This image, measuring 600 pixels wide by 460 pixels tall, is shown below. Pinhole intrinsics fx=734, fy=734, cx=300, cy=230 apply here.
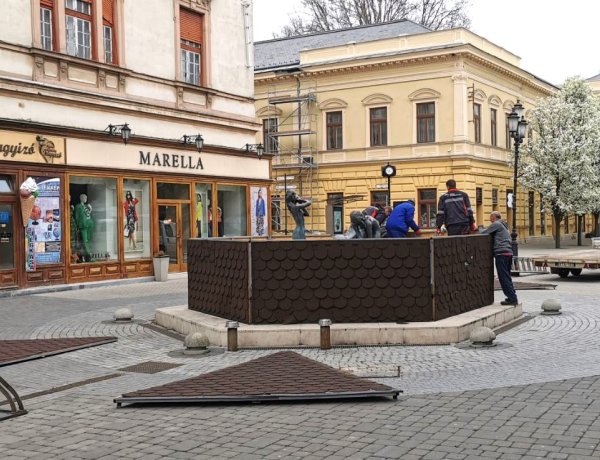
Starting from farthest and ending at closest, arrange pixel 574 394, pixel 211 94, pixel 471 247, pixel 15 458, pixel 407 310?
1. pixel 211 94
2. pixel 471 247
3. pixel 407 310
4. pixel 574 394
5. pixel 15 458

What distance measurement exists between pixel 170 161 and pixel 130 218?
241 cm

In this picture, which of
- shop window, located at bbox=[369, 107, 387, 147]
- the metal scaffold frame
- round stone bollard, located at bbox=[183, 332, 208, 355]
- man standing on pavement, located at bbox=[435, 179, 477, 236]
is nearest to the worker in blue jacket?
man standing on pavement, located at bbox=[435, 179, 477, 236]

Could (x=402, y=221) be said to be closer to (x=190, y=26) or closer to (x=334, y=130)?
(x=190, y=26)

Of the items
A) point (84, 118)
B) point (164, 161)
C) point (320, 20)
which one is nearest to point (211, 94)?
point (164, 161)

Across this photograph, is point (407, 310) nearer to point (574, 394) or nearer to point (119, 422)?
point (574, 394)

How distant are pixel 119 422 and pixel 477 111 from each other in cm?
3715

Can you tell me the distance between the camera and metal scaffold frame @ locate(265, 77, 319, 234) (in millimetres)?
43188

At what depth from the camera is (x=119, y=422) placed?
6.58 meters

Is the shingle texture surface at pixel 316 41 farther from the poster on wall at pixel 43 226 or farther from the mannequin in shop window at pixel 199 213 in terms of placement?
the poster on wall at pixel 43 226

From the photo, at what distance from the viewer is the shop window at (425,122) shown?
40094 mm

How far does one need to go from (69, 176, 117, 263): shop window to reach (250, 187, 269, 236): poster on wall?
248 inches

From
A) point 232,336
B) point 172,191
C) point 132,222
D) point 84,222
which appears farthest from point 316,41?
point 232,336

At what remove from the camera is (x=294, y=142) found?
4409 cm

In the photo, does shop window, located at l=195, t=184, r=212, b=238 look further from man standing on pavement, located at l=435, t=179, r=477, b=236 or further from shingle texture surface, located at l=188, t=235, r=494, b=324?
shingle texture surface, located at l=188, t=235, r=494, b=324
